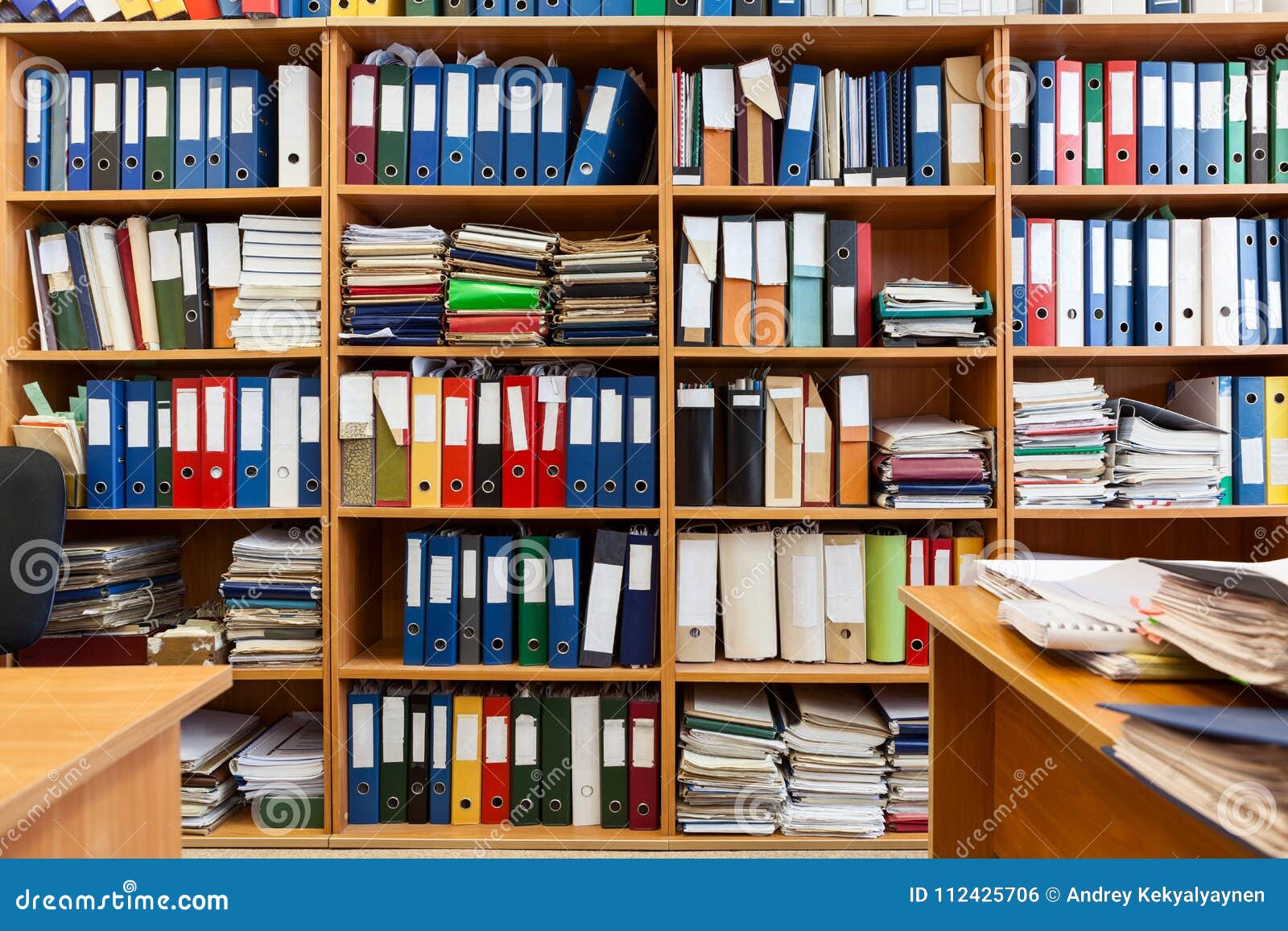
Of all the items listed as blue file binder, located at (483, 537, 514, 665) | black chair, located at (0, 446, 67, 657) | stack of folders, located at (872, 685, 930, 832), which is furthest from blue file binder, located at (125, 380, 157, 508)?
stack of folders, located at (872, 685, 930, 832)

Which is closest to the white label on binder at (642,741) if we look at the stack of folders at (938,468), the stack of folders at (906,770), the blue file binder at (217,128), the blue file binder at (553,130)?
the stack of folders at (906,770)

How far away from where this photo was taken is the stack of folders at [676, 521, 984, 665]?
2154mm

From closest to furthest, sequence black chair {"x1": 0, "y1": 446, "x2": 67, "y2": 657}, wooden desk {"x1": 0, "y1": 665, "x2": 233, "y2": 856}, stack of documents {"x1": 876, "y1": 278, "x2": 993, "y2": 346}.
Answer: wooden desk {"x1": 0, "y1": 665, "x2": 233, "y2": 856} → black chair {"x1": 0, "y1": 446, "x2": 67, "y2": 657} → stack of documents {"x1": 876, "y1": 278, "x2": 993, "y2": 346}

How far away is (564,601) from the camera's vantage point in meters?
2.14

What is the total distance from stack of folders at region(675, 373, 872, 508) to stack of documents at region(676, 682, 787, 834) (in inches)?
23.0

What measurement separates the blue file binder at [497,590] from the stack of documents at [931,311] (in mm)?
1160

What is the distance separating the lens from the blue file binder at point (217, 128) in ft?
7.16

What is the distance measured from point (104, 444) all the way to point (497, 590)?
3.68ft

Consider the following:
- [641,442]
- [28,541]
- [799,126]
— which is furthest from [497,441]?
[799,126]

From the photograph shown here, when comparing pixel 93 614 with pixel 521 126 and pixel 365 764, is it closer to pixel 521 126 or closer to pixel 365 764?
pixel 365 764

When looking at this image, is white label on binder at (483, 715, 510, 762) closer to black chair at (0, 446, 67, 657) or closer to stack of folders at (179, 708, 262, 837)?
stack of folders at (179, 708, 262, 837)

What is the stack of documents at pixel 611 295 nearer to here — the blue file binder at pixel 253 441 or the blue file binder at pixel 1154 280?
the blue file binder at pixel 253 441
